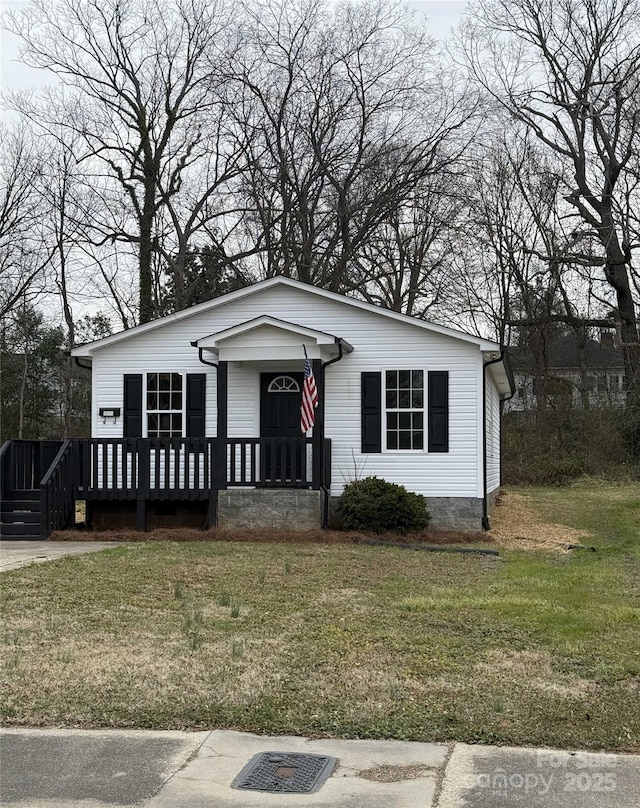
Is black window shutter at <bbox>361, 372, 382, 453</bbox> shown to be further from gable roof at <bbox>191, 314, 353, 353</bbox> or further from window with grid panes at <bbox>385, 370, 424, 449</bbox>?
gable roof at <bbox>191, 314, 353, 353</bbox>

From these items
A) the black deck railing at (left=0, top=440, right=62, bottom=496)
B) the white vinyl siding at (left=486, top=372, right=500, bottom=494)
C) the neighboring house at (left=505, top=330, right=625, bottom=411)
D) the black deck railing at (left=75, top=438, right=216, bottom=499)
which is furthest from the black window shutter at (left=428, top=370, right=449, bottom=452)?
the neighboring house at (left=505, top=330, right=625, bottom=411)

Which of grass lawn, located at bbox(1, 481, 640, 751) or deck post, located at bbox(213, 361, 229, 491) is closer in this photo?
grass lawn, located at bbox(1, 481, 640, 751)

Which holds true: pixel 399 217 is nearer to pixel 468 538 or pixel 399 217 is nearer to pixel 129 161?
pixel 129 161

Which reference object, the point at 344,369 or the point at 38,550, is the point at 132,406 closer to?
the point at 344,369

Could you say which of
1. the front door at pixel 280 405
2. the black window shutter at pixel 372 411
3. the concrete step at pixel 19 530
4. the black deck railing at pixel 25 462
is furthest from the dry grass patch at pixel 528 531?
the black deck railing at pixel 25 462

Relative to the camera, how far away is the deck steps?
1412cm

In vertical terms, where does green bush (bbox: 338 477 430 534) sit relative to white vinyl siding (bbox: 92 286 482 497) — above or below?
below

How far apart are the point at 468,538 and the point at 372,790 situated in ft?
33.5

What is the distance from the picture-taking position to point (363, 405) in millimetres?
15414

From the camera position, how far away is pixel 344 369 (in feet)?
50.8

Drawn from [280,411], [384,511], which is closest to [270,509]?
[384,511]

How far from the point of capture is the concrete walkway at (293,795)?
3867 mm

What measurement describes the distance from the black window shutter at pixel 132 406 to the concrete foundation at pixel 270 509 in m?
2.25

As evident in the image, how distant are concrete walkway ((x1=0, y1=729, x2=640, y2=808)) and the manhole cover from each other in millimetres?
49
